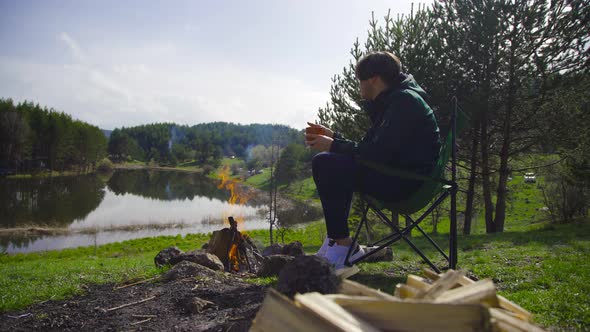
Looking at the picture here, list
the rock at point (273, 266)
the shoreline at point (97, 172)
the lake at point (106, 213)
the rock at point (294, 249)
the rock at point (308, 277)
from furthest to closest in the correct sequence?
the shoreline at point (97, 172), the lake at point (106, 213), the rock at point (294, 249), the rock at point (273, 266), the rock at point (308, 277)

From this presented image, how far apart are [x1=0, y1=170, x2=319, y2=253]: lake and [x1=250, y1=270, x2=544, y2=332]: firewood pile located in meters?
18.1

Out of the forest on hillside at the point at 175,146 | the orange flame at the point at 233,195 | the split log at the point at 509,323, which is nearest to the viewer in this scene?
the split log at the point at 509,323

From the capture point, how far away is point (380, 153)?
2393mm

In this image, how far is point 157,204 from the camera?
37.8 meters

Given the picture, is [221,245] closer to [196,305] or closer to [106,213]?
[196,305]

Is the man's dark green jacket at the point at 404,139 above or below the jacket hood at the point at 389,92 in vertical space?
below

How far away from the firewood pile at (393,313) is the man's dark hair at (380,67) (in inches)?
68.5

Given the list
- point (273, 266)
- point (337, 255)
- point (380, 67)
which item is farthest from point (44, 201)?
point (380, 67)

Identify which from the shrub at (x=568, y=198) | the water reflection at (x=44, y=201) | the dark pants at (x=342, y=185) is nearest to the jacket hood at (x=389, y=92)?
the dark pants at (x=342, y=185)

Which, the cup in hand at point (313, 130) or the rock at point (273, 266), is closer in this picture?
the cup in hand at point (313, 130)

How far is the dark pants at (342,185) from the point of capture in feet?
7.95

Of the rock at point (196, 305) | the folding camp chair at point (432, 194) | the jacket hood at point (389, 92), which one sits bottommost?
the rock at point (196, 305)

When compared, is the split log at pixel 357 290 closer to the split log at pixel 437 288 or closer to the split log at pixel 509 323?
the split log at pixel 437 288

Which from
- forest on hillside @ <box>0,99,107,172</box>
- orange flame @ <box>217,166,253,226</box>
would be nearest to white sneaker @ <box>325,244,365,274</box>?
orange flame @ <box>217,166,253,226</box>
